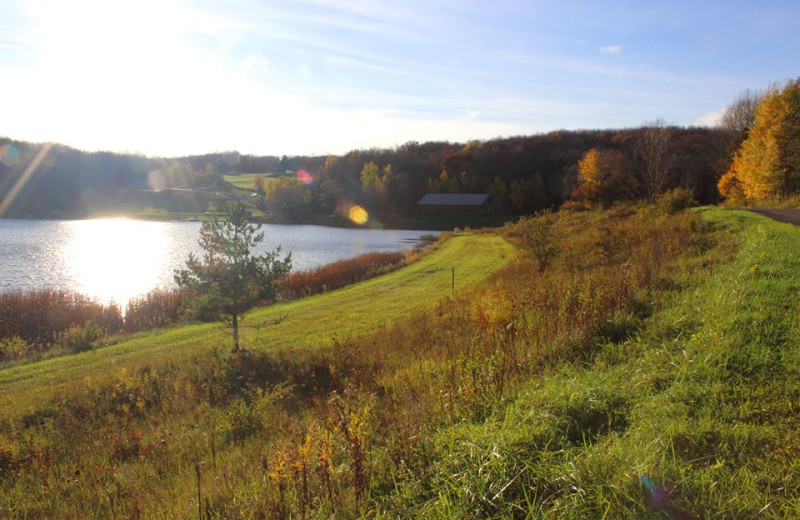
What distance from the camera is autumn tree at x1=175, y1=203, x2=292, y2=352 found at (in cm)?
1206

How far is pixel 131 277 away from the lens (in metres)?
30.6

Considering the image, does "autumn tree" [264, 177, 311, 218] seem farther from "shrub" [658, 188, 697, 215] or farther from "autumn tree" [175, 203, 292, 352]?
"autumn tree" [175, 203, 292, 352]

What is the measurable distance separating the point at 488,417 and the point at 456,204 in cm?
8498

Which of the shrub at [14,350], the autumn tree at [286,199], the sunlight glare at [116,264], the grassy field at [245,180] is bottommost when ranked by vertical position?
the shrub at [14,350]

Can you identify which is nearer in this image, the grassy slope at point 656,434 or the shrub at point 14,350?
the grassy slope at point 656,434

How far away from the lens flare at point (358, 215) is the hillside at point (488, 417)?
7375 cm

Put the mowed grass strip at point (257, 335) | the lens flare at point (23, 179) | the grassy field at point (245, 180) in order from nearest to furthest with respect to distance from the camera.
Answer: the mowed grass strip at point (257, 335) → the lens flare at point (23, 179) → the grassy field at point (245, 180)

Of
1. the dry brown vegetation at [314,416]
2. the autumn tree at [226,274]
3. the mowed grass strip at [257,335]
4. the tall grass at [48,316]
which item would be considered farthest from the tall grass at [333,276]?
the dry brown vegetation at [314,416]

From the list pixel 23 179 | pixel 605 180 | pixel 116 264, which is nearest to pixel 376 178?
pixel 605 180

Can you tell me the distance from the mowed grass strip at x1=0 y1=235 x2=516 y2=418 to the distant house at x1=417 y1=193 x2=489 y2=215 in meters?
65.1

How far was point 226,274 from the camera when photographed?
1220 cm

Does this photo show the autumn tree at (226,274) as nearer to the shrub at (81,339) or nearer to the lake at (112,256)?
the shrub at (81,339)

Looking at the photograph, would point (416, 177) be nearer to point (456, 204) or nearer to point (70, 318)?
point (456, 204)

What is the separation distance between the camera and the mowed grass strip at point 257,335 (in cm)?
1149
